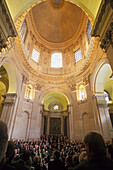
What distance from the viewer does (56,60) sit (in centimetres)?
1880

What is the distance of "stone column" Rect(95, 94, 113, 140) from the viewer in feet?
28.7

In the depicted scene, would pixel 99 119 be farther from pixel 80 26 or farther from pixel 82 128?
pixel 80 26

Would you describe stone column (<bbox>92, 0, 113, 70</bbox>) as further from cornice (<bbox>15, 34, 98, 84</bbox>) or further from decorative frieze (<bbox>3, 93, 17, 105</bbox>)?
decorative frieze (<bbox>3, 93, 17, 105</bbox>)

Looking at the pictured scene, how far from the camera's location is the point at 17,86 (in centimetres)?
1095

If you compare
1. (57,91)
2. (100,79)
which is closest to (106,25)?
(100,79)

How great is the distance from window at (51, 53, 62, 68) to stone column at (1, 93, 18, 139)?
9.85m

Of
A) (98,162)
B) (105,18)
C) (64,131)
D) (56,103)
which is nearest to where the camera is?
(98,162)

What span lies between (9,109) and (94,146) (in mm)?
10209

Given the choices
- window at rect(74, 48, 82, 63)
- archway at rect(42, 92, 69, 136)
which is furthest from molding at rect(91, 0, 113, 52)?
window at rect(74, 48, 82, 63)

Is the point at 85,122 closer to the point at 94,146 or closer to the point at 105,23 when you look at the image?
the point at 105,23

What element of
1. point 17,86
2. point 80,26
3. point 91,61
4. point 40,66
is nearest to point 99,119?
point 91,61

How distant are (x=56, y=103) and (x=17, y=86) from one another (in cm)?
885

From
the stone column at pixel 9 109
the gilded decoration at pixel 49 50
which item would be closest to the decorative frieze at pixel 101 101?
the gilded decoration at pixel 49 50

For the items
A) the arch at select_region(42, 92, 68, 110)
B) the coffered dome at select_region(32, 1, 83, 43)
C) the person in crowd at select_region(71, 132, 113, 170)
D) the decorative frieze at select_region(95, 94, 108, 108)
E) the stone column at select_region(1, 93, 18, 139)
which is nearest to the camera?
the person in crowd at select_region(71, 132, 113, 170)
